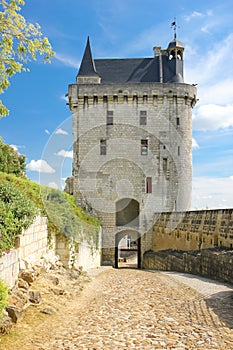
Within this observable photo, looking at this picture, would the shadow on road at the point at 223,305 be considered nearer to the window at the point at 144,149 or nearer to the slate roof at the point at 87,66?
the window at the point at 144,149

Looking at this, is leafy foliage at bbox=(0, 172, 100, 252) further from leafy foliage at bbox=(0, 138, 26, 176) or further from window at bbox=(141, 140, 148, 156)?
window at bbox=(141, 140, 148, 156)

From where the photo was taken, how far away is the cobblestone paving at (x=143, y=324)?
450 centimetres

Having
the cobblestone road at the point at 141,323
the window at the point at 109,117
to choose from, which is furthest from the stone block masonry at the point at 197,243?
the window at the point at 109,117

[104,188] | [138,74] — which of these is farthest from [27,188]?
[138,74]

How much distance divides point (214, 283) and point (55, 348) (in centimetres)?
504

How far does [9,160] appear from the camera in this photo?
21312 mm

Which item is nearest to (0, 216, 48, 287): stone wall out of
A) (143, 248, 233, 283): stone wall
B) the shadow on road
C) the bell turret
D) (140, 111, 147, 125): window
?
the shadow on road

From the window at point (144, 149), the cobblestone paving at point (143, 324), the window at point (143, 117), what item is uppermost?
the window at point (143, 117)

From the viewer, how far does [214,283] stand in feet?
27.1

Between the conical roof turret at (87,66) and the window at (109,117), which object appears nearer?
the window at (109,117)

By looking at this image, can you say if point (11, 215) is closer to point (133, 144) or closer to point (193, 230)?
Answer: point (193, 230)

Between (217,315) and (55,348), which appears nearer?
(55,348)

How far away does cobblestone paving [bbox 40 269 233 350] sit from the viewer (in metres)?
4.50

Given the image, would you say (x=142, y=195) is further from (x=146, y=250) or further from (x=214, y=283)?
(x=214, y=283)
